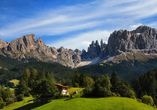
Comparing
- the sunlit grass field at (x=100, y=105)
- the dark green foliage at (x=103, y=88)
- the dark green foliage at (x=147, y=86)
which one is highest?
the dark green foliage at (x=103, y=88)

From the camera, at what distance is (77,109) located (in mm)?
39938

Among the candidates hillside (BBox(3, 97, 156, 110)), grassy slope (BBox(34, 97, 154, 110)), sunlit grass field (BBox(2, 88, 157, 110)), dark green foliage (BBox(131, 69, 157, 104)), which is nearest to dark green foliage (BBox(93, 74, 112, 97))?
sunlit grass field (BBox(2, 88, 157, 110))

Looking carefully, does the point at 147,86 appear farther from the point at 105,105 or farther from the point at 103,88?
the point at 105,105

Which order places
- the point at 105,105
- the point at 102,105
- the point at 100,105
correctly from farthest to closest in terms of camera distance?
the point at 100,105 < the point at 102,105 < the point at 105,105

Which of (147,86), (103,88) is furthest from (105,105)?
(147,86)

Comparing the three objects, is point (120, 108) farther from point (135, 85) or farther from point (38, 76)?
point (135, 85)

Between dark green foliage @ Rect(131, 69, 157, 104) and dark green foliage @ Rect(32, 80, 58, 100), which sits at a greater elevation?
dark green foliage @ Rect(32, 80, 58, 100)

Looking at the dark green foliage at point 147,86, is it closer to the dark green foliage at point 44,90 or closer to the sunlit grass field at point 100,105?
the sunlit grass field at point 100,105

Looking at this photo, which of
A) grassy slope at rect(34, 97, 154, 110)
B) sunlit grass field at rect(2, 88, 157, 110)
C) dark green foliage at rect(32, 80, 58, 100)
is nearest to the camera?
grassy slope at rect(34, 97, 154, 110)

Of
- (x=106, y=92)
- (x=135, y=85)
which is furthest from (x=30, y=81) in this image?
(x=135, y=85)

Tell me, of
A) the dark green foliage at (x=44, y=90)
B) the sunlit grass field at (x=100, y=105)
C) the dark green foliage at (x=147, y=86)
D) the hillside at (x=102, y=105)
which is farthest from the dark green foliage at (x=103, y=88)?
the dark green foliage at (x=147, y=86)

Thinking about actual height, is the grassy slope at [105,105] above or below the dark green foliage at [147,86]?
above

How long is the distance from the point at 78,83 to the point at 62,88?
41.9m

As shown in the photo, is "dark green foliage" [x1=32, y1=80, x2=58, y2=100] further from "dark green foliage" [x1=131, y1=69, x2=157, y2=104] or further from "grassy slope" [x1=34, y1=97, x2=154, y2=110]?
"dark green foliage" [x1=131, y1=69, x2=157, y2=104]
